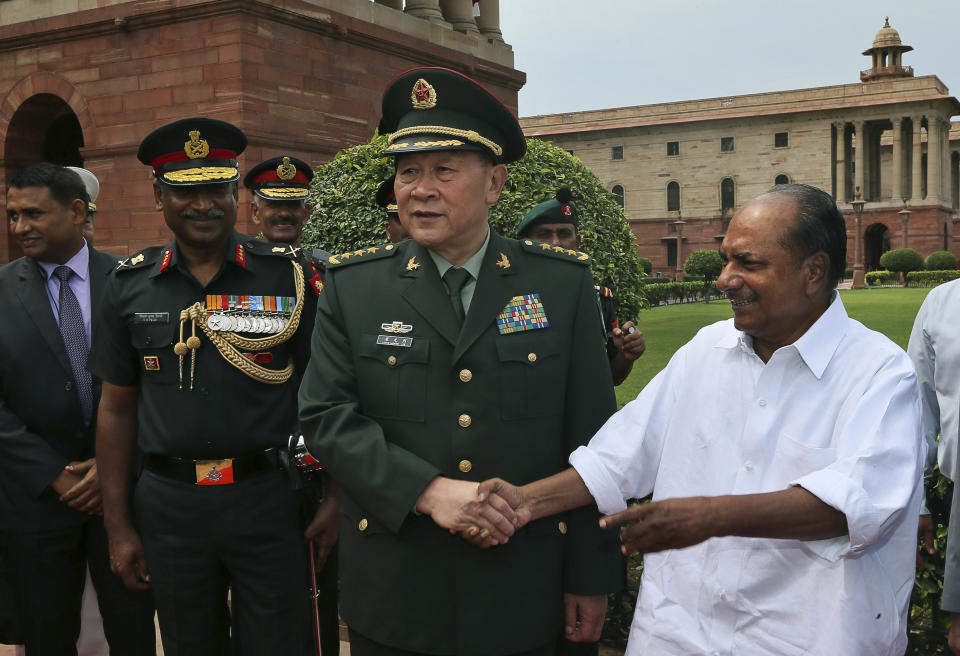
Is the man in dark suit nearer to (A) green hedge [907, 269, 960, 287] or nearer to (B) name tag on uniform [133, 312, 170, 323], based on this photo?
(B) name tag on uniform [133, 312, 170, 323]

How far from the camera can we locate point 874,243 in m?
64.2

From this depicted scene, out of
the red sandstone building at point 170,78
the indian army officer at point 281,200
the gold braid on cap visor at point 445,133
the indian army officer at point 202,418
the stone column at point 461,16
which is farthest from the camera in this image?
the stone column at point 461,16

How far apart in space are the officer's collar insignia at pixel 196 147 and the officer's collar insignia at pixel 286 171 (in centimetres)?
236

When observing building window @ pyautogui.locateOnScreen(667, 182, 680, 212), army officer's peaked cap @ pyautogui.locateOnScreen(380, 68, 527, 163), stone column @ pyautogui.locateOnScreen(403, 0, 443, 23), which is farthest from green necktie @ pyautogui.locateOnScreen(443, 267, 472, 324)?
building window @ pyautogui.locateOnScreen(667, 182, 680, 212)

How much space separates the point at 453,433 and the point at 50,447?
2.24 m

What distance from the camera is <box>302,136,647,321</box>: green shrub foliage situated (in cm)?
705

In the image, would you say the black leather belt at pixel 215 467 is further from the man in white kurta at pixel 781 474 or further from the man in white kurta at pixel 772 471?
the man in white kurta at pixel 781 474

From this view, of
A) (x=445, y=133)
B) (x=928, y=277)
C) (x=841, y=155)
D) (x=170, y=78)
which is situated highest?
(x=841, y=155)

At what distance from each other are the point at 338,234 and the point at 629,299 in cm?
318

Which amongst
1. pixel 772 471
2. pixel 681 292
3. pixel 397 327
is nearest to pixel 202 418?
pixel 397 327

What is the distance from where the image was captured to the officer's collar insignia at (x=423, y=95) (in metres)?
2.71

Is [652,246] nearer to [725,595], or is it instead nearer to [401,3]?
[401,3]

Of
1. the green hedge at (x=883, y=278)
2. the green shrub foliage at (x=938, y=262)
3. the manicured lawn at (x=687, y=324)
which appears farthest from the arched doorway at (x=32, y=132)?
the green shrub foliage at (x=938, y=262)

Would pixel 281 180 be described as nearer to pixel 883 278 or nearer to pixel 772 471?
pixel 772 471
